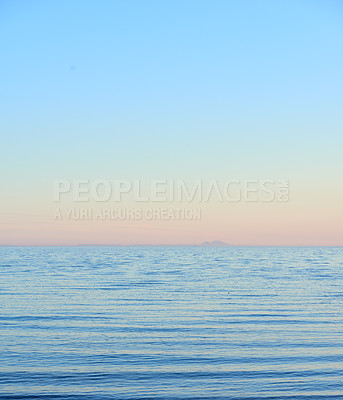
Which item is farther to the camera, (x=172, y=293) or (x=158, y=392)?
(x=172, y=293)

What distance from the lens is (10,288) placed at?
35219 millimetres

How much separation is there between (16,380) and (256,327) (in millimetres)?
10893

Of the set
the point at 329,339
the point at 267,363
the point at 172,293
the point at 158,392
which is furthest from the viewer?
the point at 172,293

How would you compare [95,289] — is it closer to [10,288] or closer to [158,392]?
[10,288]

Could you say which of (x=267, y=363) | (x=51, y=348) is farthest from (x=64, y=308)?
(x=267, y=363)

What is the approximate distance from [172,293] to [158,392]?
20133 millimetres

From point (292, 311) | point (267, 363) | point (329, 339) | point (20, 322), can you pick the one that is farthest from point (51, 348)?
point (292, 311)

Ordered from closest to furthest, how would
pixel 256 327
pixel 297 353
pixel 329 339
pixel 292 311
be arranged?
1. pixel 297 353
2. pixel 329 339
3. pixel 256 327
4. pixel 292 311

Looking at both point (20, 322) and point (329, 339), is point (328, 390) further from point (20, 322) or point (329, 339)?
point (20, 322)

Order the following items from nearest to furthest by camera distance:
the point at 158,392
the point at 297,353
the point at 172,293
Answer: the point at 158,392 < the point at 297,353 < the point at 172,293

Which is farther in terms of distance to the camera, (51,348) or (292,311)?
(292,311)

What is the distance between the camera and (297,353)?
16859 mm

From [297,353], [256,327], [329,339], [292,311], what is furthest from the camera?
[292,311]

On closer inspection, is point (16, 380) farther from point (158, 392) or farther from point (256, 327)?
point (256, 327)
